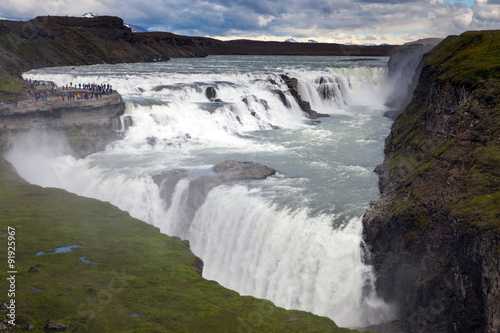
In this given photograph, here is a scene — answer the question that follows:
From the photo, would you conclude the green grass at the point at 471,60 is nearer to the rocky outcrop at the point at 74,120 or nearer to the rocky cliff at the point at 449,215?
the rocky cliff at the point at 449,215

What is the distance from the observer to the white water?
23391mm

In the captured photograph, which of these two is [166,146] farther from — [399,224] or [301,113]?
[399,224]

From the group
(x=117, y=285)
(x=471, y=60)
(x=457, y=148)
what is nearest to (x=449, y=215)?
(x=457, y=148)

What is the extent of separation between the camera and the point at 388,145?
3850 centimetres

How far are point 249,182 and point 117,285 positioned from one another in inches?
578

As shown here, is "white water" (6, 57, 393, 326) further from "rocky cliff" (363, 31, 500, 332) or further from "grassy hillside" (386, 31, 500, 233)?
"grassy hillside" (386, 31, 500, 233)

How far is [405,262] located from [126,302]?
12.1 m

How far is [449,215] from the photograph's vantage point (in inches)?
791

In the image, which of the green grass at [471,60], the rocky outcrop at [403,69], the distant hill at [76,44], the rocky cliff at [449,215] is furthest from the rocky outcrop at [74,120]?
the distant hill at [76,44]

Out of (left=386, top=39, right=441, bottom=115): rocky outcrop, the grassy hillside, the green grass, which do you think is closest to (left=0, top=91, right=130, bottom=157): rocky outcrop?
the grassy hillside

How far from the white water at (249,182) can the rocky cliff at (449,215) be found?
142cm

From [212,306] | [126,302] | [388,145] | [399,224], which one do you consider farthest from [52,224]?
[388,145]

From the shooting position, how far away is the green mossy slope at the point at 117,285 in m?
15.8

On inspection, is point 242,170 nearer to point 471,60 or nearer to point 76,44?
point 471,60
